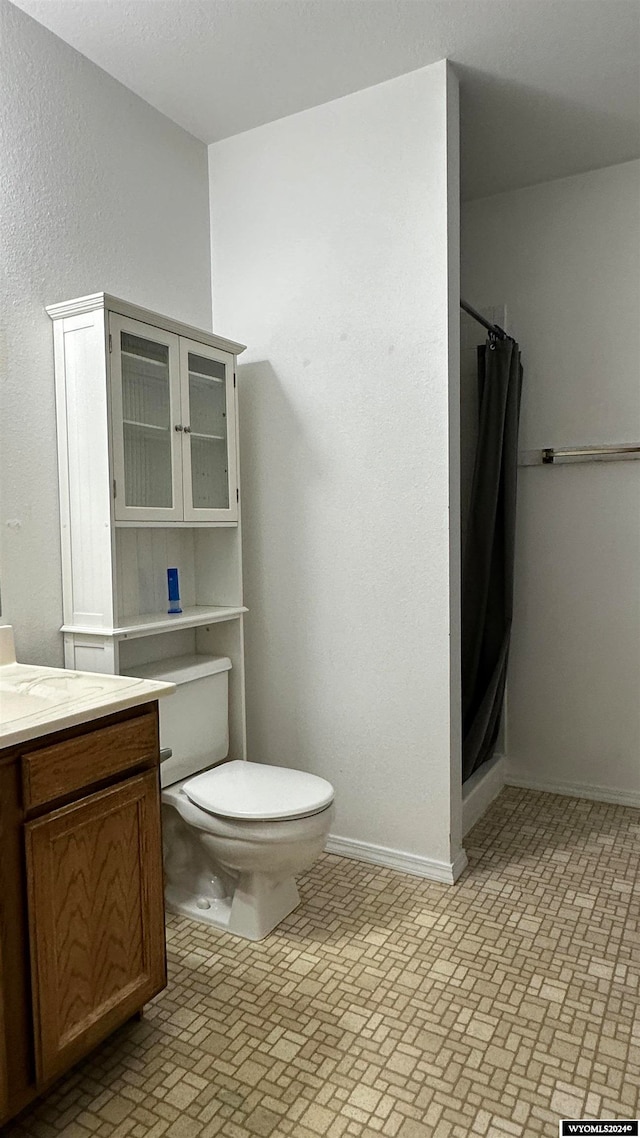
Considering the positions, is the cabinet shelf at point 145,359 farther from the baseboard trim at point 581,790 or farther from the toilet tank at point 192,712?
the baseboard trim at point 581,790

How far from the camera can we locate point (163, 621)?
2.28 metres

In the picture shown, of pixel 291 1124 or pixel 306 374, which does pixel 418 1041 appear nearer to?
pixel 291 1124

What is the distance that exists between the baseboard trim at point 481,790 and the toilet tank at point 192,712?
954 millimetres

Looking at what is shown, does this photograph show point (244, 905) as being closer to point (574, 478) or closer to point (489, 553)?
point (489, 553)

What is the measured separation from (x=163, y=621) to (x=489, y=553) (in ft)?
4.44

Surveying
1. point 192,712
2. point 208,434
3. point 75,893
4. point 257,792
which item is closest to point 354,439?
point 208,434

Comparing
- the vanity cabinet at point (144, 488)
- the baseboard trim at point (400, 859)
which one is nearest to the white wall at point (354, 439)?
the baseboard trim at point (400, 859)

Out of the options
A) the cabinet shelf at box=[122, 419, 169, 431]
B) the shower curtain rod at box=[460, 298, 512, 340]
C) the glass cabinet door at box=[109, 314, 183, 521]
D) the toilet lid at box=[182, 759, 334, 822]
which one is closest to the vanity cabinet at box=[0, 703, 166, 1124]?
the toilet lid at box=[182, 759, 334, 822]

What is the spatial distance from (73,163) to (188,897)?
2255 millimetres

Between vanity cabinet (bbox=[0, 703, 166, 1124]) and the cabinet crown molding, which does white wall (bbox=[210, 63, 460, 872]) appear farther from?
vanity cabinet (bbox=[0, 703, 166, 1124])

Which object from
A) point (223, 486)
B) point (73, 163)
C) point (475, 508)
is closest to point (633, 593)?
point (475, 508)

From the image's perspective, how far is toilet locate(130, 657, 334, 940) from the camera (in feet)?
6.54

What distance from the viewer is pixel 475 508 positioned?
298 cm

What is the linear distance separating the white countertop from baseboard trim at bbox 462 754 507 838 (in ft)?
5.04
